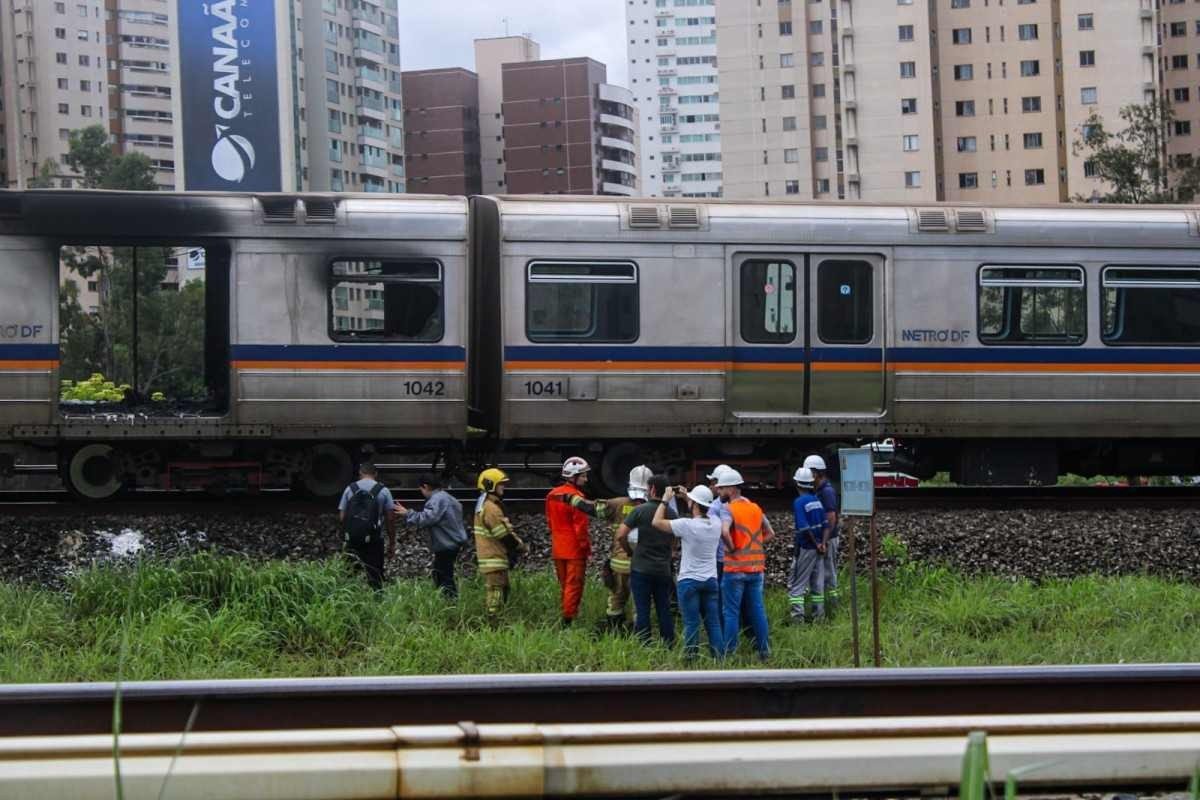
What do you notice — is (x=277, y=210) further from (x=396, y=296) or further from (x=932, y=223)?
(x=932, y=223)

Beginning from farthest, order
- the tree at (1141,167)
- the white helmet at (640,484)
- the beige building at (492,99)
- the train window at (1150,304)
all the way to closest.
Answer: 1. the beige building at (492,99)
2. the tree at (1141,167)
3. the train window at (1150,304)
4. the white helmet at (640,484)

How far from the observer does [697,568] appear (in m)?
10.3

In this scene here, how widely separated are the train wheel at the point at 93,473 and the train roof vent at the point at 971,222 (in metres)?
8.86

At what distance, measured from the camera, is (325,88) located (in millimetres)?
92125

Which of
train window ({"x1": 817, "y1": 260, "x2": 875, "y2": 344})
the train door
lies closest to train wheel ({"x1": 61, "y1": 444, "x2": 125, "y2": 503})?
the train door

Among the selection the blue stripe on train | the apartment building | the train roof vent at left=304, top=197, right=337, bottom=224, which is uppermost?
the apartment building

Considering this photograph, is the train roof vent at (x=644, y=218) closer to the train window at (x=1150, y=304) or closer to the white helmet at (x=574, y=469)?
the white helmet at (x=574, y=469)

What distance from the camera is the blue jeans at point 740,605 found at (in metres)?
10.4

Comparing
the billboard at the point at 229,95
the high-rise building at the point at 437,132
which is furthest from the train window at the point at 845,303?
the high-rise building at the point at 437,132

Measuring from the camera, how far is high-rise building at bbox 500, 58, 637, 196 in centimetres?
11175

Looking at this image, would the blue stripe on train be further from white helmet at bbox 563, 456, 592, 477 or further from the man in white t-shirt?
the man in white t-shirt

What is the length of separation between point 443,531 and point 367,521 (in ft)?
2.06

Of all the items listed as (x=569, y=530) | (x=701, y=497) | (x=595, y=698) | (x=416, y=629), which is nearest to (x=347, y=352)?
(x=569, y=530)

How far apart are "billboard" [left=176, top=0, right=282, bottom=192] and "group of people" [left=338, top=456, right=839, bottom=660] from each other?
3404cm
